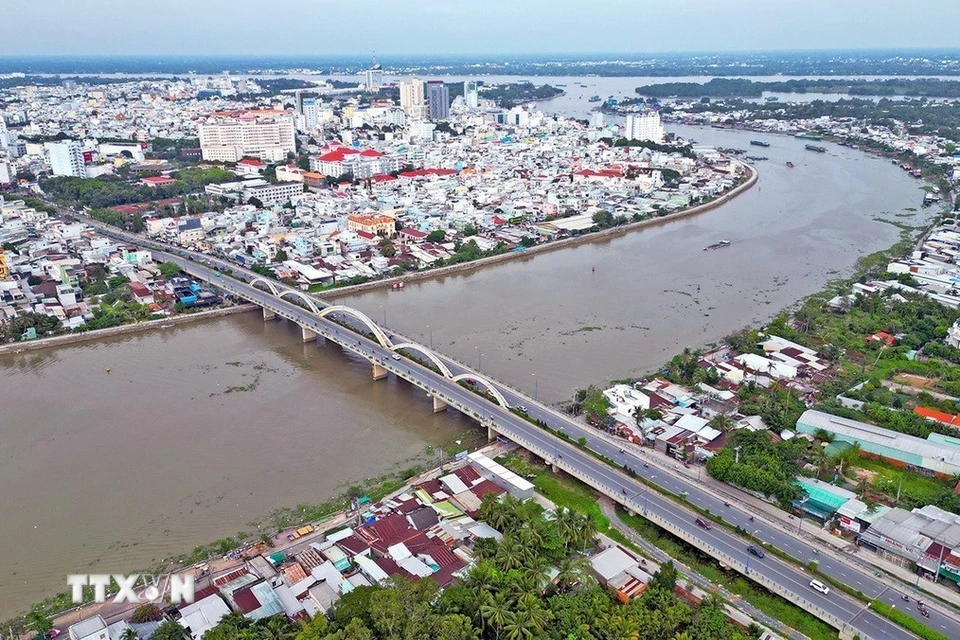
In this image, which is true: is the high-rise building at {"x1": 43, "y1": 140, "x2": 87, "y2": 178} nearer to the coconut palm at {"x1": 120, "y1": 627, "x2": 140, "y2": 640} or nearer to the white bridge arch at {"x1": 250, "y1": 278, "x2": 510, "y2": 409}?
the white bridge arch at {"x1": 250, "y1": 278, "x2": 510, "y2": 409}

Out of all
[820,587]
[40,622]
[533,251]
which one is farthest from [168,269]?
[820,587]

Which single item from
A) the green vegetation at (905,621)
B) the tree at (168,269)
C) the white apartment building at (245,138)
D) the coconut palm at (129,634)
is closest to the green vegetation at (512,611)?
the coconut palm at (129,634)

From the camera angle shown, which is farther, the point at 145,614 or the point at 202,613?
the point at 145,614

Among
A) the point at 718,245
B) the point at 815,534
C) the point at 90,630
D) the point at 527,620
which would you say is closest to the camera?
the point at 527,620

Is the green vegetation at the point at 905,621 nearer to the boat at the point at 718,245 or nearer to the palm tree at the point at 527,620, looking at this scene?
the palm tree at the point at 527,620

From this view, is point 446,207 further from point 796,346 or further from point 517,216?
point 796,346

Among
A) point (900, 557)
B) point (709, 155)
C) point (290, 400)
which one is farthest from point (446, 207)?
point (900, 557)

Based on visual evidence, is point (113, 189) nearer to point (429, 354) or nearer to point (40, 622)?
point (429, 354)
